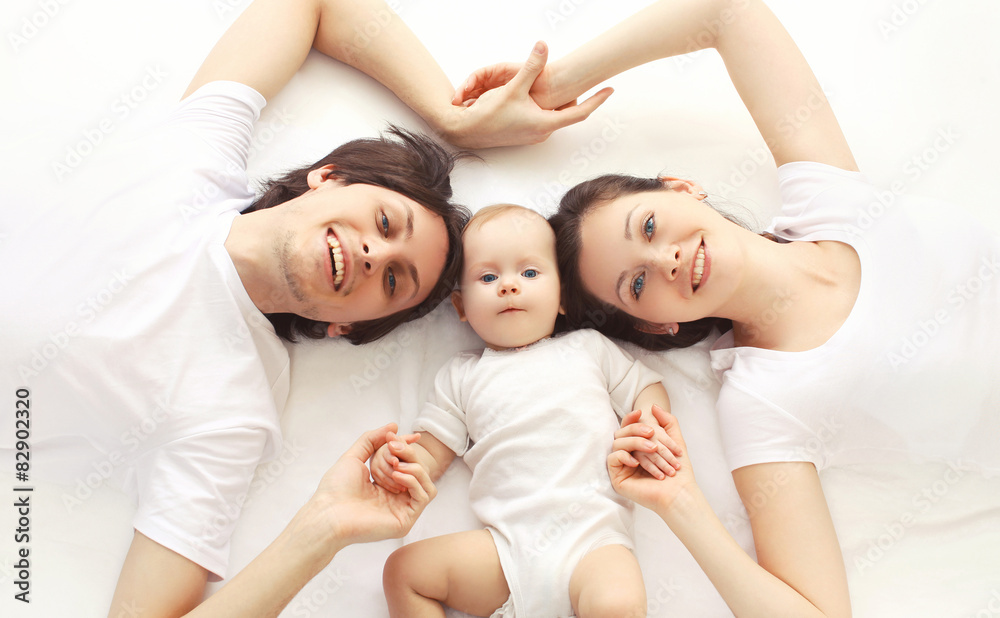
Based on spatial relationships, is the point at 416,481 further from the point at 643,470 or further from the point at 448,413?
the point at 643,470

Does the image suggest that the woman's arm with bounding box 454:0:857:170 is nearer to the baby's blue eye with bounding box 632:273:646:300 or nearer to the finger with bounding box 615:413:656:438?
the baby's blue eye with bounding box 632:273:646:300

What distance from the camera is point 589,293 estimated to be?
6.02 ft

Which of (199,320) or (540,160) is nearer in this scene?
(199,320)

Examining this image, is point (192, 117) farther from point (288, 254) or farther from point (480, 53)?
point (480, 53)

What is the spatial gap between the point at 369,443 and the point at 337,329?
38 centimetres

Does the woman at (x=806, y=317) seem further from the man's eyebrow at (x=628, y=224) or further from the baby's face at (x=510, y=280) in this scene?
the baby's face at (x=510, y=280)

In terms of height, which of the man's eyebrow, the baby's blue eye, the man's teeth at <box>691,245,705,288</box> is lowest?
the baby's blue eye

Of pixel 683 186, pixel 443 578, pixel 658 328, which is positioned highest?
pixel 683 186

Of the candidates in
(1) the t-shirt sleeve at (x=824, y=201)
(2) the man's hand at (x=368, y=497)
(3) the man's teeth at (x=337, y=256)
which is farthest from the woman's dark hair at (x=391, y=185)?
(1) the t-shirt sleeve at (x=824, y=201)

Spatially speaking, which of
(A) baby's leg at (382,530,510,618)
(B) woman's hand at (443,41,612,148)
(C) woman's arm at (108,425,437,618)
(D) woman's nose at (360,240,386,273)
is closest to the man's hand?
(C) woman's arm at (108,425,437,618)

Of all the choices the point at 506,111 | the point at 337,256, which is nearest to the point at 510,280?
the point at 337,256

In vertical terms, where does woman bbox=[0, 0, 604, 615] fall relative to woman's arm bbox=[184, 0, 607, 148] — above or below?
below

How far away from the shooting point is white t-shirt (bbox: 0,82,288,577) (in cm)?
157

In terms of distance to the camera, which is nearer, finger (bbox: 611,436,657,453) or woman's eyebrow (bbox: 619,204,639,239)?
finger (bbox: 611,436,657,453)
